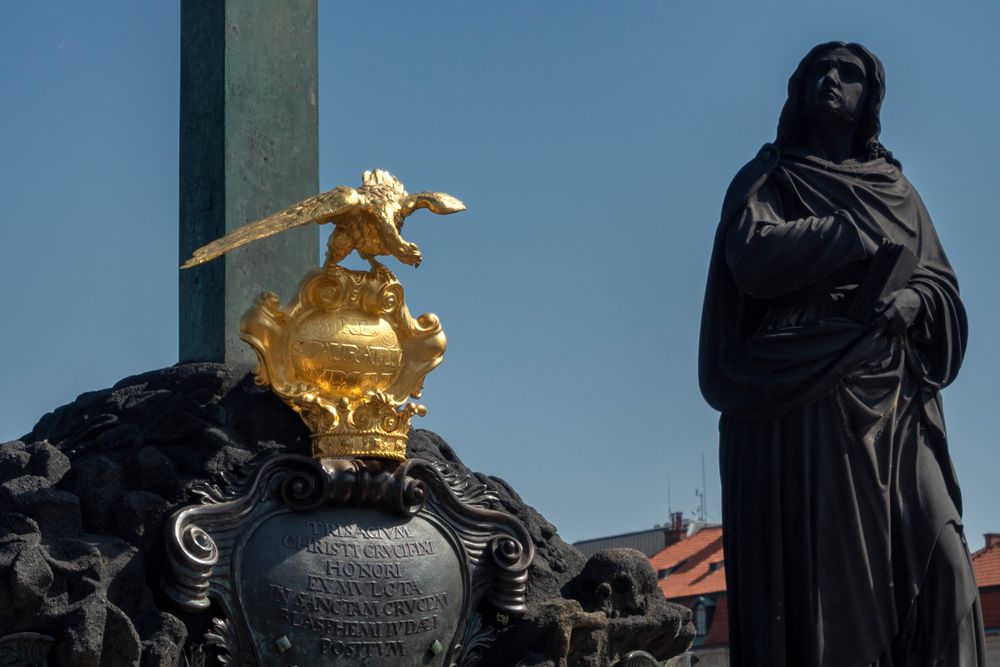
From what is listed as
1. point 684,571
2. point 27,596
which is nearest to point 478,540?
point 27,596

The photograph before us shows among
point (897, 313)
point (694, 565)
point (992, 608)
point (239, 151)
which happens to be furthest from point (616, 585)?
point (694, 565)

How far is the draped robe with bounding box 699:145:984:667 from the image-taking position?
688 centimetres

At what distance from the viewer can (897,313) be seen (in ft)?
23.2

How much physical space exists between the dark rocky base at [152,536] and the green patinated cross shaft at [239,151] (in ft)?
2.33

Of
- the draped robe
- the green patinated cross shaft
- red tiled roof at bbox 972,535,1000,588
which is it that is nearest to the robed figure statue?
the draped robe

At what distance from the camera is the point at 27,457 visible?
9.75m

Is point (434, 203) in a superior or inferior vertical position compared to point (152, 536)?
superior

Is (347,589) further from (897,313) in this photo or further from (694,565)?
(694,565)

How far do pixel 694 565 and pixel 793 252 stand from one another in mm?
28485

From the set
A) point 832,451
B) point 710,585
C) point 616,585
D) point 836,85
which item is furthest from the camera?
point 710,585

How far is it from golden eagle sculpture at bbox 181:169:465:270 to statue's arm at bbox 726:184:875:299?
3570 millimetres

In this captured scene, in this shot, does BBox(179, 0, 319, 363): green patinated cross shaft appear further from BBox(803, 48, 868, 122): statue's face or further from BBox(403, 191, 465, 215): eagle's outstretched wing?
BBox(803, 48, 868, 122): statue's face

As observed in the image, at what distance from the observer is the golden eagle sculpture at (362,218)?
34.0ft

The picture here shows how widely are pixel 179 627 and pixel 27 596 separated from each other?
0.74 meters
